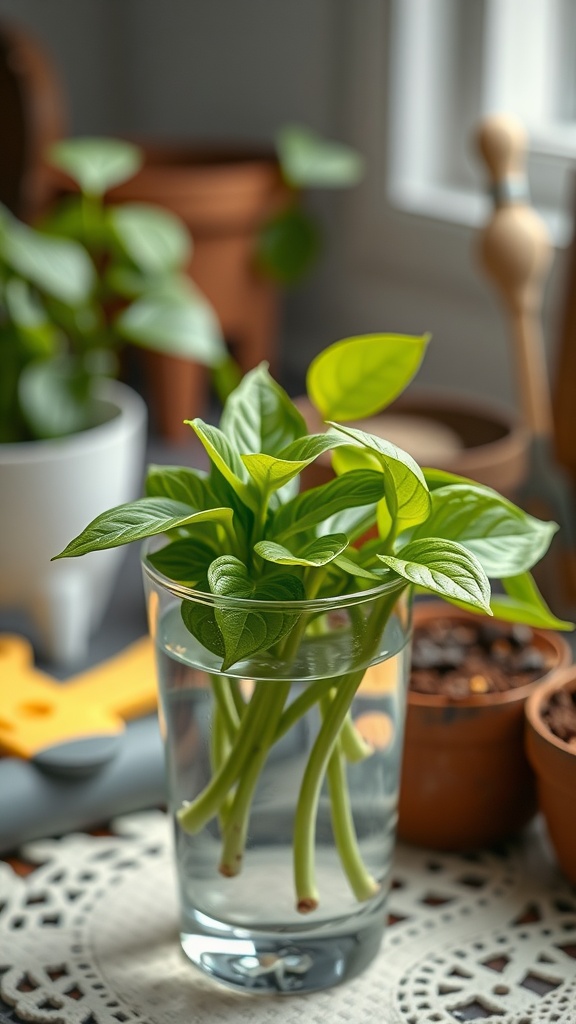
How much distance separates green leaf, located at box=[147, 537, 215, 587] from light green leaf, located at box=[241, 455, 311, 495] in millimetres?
36

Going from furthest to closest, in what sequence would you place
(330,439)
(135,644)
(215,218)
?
1. (215,218)
2. (135,644)
3. (330,439)

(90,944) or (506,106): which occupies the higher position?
(506,106)

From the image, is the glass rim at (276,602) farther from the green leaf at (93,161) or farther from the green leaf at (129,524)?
the green leaf at (93,161)

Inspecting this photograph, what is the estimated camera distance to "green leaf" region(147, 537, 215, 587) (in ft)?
1.57

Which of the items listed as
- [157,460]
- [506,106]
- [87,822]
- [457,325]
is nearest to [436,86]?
[506,106]

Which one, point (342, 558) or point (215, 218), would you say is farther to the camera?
point (215, 218)

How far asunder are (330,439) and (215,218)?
2.11 ft

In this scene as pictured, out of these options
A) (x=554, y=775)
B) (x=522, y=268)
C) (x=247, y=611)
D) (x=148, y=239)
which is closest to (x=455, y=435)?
(x=522, y=268)

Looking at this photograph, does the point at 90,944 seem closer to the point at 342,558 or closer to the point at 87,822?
the point at 87,822

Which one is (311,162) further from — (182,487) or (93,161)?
(182,487)

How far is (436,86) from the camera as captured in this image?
1.11m

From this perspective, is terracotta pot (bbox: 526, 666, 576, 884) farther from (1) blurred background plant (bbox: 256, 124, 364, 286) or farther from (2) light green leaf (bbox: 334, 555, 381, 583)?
(1) blurred background plant (bbox: 256, 124, 364, 286)

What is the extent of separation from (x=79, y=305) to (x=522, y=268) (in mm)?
275

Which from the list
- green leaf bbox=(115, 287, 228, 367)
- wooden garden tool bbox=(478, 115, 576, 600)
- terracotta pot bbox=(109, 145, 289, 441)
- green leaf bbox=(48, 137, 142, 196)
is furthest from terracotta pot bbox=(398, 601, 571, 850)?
terracotta pot bbox=(109, 145, 289, 441)
